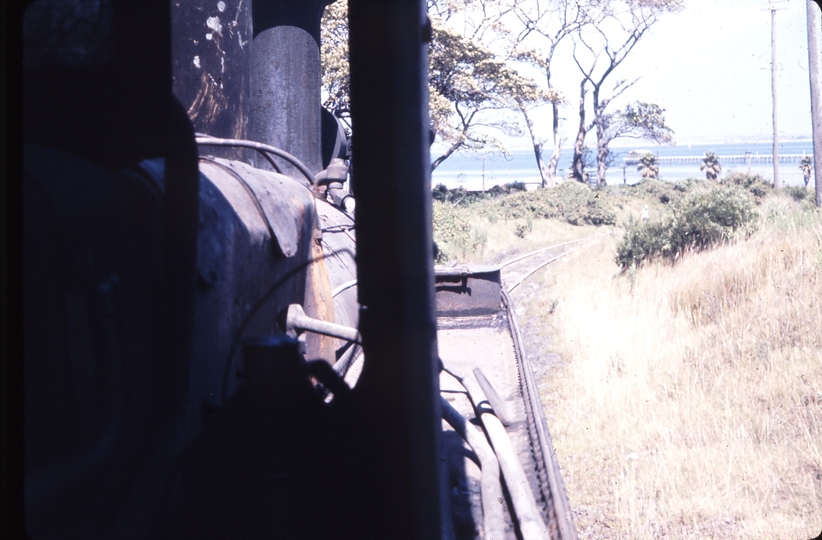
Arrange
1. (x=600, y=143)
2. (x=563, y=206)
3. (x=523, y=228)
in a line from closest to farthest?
(x=523, y=228) < (x=563, y=206) < (x=600, y=143)

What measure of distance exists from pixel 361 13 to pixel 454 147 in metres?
24.1

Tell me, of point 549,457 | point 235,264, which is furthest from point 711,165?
point 235,264

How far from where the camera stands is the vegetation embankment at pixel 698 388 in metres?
4.29

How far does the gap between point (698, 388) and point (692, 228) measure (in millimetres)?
6835

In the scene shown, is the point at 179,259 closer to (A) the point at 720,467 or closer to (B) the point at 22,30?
(B) the point at 22,30

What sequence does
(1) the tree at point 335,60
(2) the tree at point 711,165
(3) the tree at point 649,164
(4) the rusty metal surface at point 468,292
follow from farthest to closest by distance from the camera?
1. (3) the tree at point 649,164
2. (2) the tree at point 711,165
3. (1) the tree at point 335,60
4. (4) the rusty metal surface at point 468,292

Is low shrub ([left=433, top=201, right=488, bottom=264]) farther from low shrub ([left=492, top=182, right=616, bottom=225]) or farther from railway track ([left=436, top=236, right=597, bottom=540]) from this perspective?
railway track ([left=436, top=236, right=597, bottom=540])

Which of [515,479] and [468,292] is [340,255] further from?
[468,292]

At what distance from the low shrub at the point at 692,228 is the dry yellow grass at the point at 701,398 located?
1.34 metres

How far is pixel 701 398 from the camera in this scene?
5.88m

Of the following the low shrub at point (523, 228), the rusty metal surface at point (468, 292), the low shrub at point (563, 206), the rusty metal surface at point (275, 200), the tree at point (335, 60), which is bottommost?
the rusty metal surface at point (468, 292)

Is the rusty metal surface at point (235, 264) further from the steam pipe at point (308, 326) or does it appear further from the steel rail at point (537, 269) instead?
the steel rail at point (537, 269)

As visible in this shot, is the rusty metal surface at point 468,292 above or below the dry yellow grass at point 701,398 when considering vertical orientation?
above

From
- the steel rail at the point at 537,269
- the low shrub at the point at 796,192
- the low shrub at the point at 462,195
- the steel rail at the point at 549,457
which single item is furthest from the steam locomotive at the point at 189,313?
the low shrub at the point at 796,192
